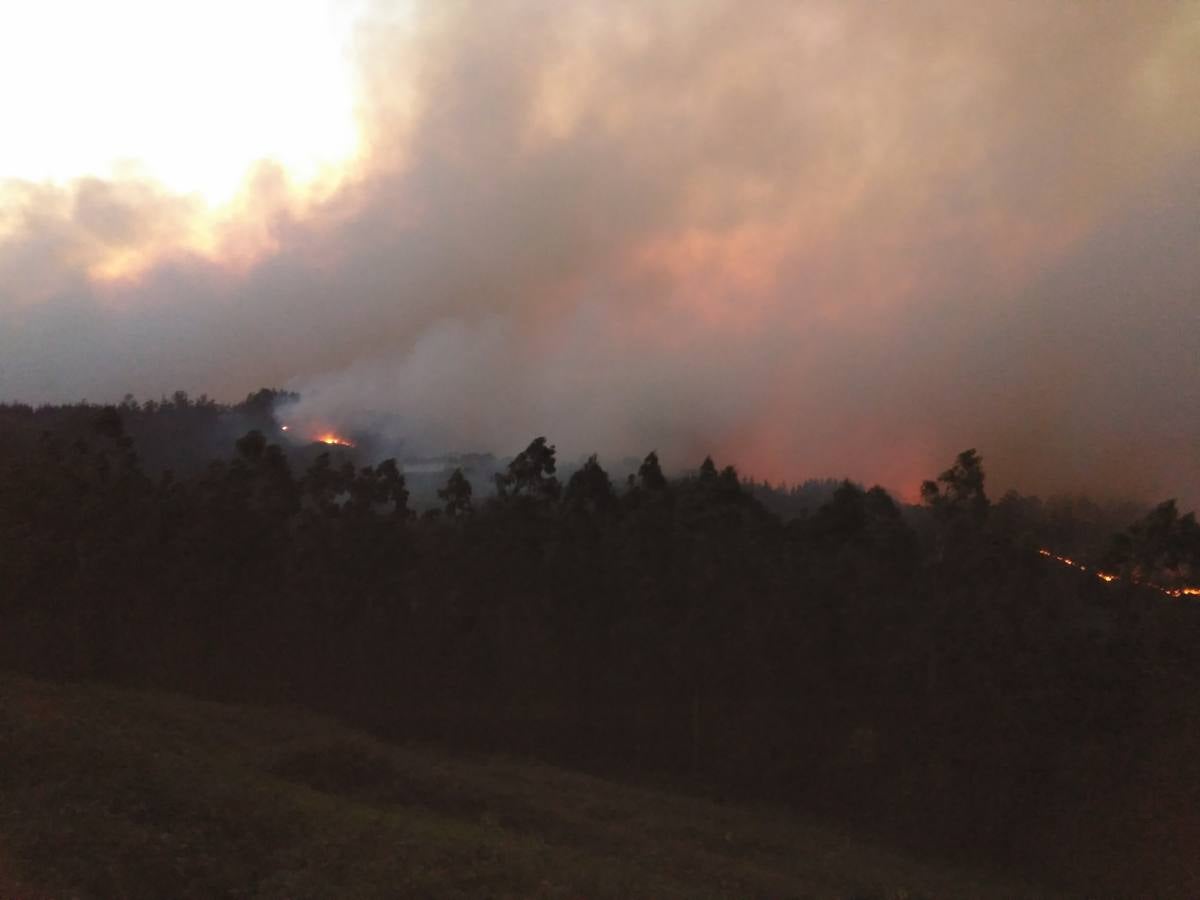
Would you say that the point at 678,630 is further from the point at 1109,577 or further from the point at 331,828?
the point at 331,828

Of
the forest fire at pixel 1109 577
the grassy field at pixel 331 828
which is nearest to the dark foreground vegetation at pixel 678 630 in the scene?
the forest fire at pixel 1109 577

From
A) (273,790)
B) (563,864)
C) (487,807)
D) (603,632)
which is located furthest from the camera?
(603,632)

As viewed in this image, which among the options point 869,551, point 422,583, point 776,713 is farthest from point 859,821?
point 422,583

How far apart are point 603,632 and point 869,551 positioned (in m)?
6.72

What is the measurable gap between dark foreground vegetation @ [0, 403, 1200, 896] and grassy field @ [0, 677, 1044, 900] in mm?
2545

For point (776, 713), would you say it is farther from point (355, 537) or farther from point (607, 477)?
point (355, 537)

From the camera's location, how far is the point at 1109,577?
18.8 m

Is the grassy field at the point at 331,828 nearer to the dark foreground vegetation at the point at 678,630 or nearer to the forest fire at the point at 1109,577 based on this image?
the dark foreground vegetation at the point at 678,630

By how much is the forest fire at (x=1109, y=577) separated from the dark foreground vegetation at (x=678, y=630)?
0.14 metres

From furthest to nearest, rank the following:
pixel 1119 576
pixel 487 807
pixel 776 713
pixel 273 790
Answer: pixel 776 713 < pixel 1119 576 < pixel 487 807 < pixel 273 790

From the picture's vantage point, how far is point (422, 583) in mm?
23328

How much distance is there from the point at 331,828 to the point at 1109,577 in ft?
52.1

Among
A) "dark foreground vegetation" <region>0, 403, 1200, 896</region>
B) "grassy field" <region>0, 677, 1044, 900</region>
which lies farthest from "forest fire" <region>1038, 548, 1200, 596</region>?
"grassy field" <region>0, 677, 1044, 900</region>

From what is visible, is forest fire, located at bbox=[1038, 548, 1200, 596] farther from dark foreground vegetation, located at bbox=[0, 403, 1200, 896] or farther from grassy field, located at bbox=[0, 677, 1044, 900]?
grassy field, located at bbox=[0, 677, 1044, 900]
